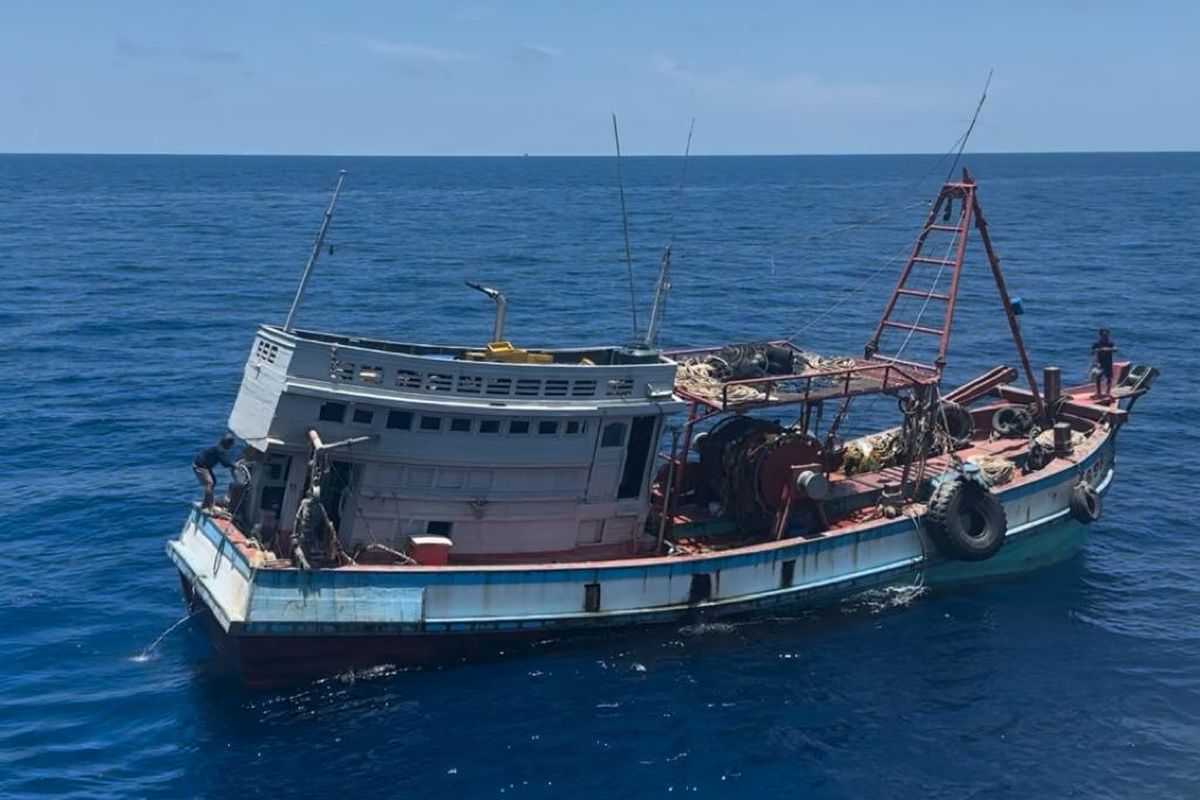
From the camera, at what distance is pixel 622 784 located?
735 inches

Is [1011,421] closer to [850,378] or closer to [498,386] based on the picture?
[850,378]

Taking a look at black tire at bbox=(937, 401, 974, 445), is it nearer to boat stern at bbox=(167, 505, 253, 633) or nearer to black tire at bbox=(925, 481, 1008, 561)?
black tire at bbox=(925, 481, 1008, 561)

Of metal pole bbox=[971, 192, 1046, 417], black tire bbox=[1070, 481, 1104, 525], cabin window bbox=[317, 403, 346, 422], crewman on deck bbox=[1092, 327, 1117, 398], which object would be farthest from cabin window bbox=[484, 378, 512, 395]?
crewman on deck bbox=[1092, 327, 1117, 398]

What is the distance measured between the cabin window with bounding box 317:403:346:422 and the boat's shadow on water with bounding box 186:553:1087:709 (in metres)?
4.70

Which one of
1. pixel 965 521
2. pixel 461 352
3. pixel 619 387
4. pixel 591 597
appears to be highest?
pixel 461 352

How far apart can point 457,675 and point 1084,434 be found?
19004 mm

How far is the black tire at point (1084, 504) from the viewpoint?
28.1 metres

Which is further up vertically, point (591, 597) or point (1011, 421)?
point (1011, 421)

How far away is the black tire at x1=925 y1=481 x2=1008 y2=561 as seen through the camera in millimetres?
25641

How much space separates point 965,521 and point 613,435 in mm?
8742

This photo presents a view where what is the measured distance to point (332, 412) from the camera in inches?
833

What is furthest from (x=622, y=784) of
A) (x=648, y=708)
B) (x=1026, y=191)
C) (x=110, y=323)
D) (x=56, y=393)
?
(x=1026, y=191)

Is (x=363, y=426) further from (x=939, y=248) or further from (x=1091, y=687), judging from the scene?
(x=939, y=248)

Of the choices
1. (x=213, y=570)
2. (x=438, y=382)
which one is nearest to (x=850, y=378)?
(x=438, y=382)
